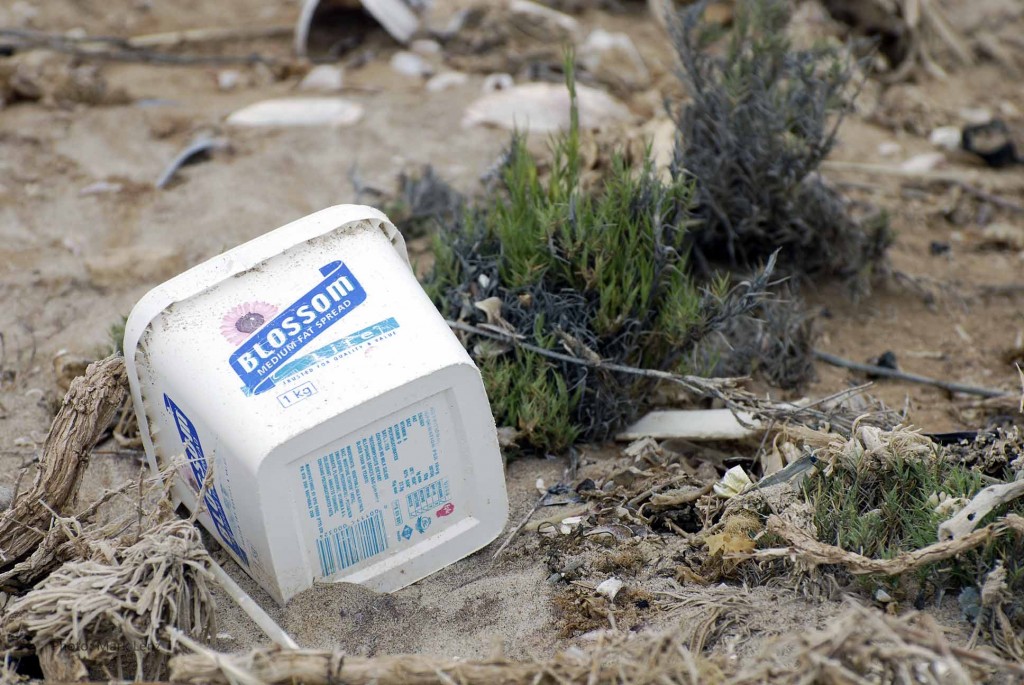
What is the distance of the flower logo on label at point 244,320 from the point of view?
6.54 ft

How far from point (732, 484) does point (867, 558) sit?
0.46 metres

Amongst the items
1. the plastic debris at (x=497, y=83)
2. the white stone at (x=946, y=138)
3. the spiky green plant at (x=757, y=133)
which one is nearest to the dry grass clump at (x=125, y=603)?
the spiky green plant at (x=757, y=133)

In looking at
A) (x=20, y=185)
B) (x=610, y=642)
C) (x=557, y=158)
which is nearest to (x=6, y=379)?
(x=20, y=185)

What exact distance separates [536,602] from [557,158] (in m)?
1.20

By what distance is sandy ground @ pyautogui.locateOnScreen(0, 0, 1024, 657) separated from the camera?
209 cm

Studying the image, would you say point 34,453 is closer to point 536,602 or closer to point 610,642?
point 536,602

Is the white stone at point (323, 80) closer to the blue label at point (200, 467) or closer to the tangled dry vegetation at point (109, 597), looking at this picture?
the blue label at point (200, 467)

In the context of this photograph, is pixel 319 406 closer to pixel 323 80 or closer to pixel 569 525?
pixel 569 525

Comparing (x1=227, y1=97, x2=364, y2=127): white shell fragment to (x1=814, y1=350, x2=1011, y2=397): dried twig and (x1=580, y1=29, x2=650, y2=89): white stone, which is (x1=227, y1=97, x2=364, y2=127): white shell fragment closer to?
(x1=580, y1=29, x2=650, y2=89): white stone

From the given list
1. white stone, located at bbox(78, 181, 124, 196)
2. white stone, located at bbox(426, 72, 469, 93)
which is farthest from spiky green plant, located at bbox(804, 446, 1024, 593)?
white stone, located at bbox(426, 72, 469, 93)

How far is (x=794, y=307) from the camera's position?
3240 millimetres

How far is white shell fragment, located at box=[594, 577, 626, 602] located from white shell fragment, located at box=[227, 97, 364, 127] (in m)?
3.00

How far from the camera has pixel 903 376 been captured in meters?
3.23

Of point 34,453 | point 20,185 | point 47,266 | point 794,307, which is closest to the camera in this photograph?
point 34,453
